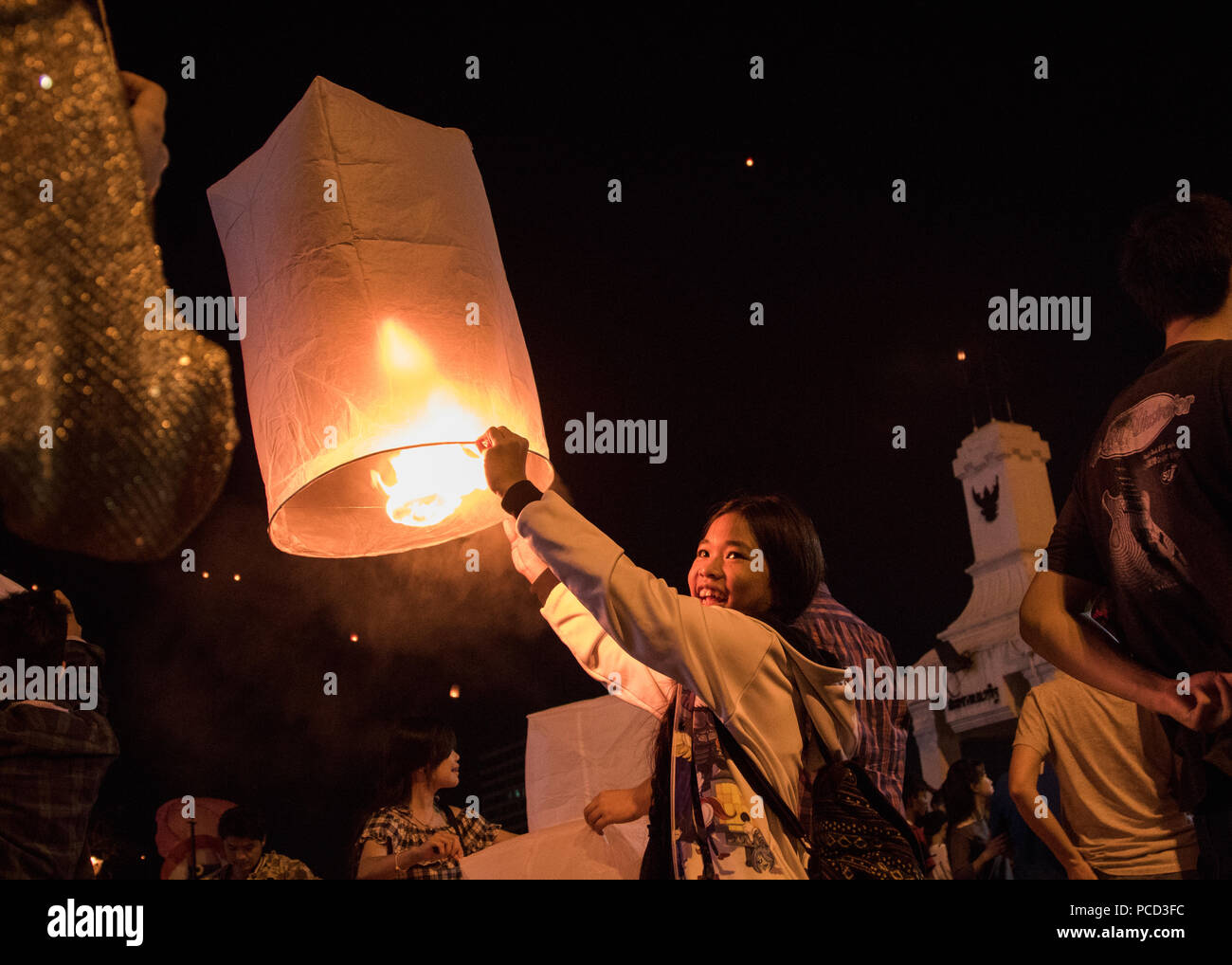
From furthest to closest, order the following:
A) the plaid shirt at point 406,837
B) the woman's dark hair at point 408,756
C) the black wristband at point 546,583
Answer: the woman's dark hair at point 408,756, the plaid shirt at point 406,837, the black wristband at point 546,583

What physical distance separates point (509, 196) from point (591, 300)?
359 millimetres

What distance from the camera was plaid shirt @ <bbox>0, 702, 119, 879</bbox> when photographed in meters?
2.13

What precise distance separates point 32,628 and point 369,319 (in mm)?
1006

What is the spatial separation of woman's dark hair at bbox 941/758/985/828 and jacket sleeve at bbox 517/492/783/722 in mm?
1425

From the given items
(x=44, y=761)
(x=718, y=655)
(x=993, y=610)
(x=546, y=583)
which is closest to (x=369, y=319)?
(x=546, y=583)

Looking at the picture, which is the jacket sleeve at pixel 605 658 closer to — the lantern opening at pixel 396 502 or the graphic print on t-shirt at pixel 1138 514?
the lantern opening at pixel 396 502

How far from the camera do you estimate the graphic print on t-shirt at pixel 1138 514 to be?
1.76 m

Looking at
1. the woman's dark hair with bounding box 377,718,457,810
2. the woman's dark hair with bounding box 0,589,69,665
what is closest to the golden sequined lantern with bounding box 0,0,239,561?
the woman's dark hair with bounding box 0,589,69,665

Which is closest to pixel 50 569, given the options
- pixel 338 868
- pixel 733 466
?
pixel 338 868

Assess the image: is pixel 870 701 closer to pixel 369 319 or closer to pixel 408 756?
pixel 408 756

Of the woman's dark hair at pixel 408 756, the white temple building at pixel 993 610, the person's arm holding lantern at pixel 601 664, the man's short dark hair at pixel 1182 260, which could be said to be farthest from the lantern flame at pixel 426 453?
the white temple building at pixel 993 610

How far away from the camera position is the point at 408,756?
2.66 meters

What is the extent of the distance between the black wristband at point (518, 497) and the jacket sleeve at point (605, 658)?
0.36 metres
